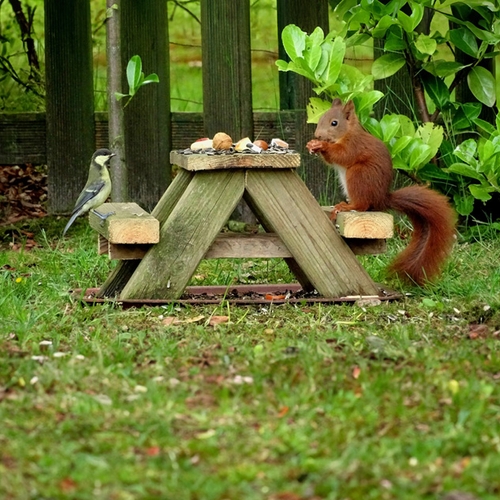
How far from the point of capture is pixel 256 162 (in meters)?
4.45

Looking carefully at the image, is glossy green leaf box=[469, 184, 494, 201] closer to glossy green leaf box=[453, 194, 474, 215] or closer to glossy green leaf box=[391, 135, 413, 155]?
glossy green leaf box=[453, 194, 474, 215]

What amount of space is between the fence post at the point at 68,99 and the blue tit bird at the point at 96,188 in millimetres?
753

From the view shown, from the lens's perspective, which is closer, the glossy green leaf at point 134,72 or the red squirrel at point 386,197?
the red squirrel at point 386,197

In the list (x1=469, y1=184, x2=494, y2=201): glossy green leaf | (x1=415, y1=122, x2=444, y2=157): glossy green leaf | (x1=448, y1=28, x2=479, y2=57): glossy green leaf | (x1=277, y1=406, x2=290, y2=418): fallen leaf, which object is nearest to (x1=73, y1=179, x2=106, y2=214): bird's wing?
(x1=415, y1=122, x2=444, y2=157): glossy green leaf

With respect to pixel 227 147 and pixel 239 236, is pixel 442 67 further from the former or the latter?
pixel 239 236

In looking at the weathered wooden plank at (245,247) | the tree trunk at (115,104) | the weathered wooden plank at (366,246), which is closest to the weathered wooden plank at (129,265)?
the weathered wooden plank at (245,247)

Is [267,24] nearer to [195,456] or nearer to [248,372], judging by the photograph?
[248,372]

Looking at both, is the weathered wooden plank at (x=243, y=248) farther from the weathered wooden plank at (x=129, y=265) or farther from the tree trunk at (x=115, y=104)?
the tree trunk at (x=115, y=104)

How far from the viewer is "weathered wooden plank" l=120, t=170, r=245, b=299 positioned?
14.7ft

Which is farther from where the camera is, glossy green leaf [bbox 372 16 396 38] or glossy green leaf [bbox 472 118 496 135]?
glossy green leaf [bbox 472 118 496 135]

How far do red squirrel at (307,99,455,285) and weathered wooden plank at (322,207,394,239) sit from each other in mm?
206

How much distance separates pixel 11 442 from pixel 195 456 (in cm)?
49

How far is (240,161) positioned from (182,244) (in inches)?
16.6

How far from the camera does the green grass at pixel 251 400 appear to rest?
2.55m
